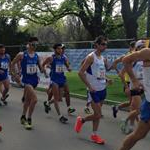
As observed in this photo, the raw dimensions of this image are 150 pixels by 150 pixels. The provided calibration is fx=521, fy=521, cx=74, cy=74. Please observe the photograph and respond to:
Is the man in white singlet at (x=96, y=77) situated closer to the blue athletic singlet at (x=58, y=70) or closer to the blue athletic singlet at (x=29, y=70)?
the blue athletic singlet at (x=29, y=70)

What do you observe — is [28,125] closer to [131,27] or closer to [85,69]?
[85,69]

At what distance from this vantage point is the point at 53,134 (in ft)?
32.4

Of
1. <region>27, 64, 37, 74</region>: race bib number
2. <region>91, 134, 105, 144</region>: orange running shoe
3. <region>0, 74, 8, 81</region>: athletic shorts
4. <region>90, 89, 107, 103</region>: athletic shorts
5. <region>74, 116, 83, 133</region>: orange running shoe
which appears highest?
<region>27, 64, 37, 74</region>: race bib number

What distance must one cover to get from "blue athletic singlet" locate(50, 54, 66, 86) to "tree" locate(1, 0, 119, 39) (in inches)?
904

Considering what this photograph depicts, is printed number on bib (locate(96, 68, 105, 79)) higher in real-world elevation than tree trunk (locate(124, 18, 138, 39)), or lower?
lower

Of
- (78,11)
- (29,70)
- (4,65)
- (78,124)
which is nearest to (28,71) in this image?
(29,70)

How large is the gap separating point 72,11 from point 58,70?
958 inches

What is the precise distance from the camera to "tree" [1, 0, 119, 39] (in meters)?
35.7

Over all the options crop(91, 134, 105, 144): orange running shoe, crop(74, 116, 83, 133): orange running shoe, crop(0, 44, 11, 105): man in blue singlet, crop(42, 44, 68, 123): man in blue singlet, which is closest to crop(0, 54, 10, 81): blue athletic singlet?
crop(0, 44, 11, 105): man in blue singlet

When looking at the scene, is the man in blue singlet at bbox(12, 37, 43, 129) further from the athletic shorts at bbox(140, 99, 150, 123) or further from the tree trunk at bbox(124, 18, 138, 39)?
the tree trunk at bbox(124, 18, 138, 39)

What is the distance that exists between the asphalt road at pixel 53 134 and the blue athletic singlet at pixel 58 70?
872 millimetres

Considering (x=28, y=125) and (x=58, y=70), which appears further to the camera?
(x=58, y=70)

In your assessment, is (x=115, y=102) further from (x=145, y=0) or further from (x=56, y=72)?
(x=145, y=0)

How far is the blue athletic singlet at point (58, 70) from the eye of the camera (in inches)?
486
